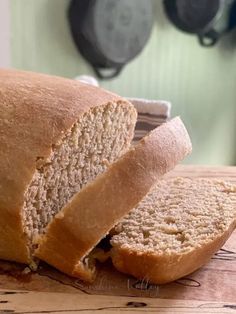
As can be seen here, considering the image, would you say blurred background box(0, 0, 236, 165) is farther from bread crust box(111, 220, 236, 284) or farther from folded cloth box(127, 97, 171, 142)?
bread crust box(111, 220, 236, 284)

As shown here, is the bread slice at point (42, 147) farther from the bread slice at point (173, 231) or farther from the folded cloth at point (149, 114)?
the folded cloth at point (149, 114)

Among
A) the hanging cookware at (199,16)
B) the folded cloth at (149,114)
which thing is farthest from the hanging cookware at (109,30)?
the folded cloth at (149,114)

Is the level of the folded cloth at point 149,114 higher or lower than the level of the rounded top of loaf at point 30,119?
lower

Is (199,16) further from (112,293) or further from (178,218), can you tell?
(112,293)

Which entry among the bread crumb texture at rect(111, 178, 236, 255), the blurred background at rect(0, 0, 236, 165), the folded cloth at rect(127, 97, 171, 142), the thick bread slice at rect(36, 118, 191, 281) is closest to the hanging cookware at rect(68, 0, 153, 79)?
the blurred background at rect(0, 0, 236, 165)

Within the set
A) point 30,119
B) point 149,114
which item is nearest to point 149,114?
point 149,114

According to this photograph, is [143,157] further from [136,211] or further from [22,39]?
[22,39]
